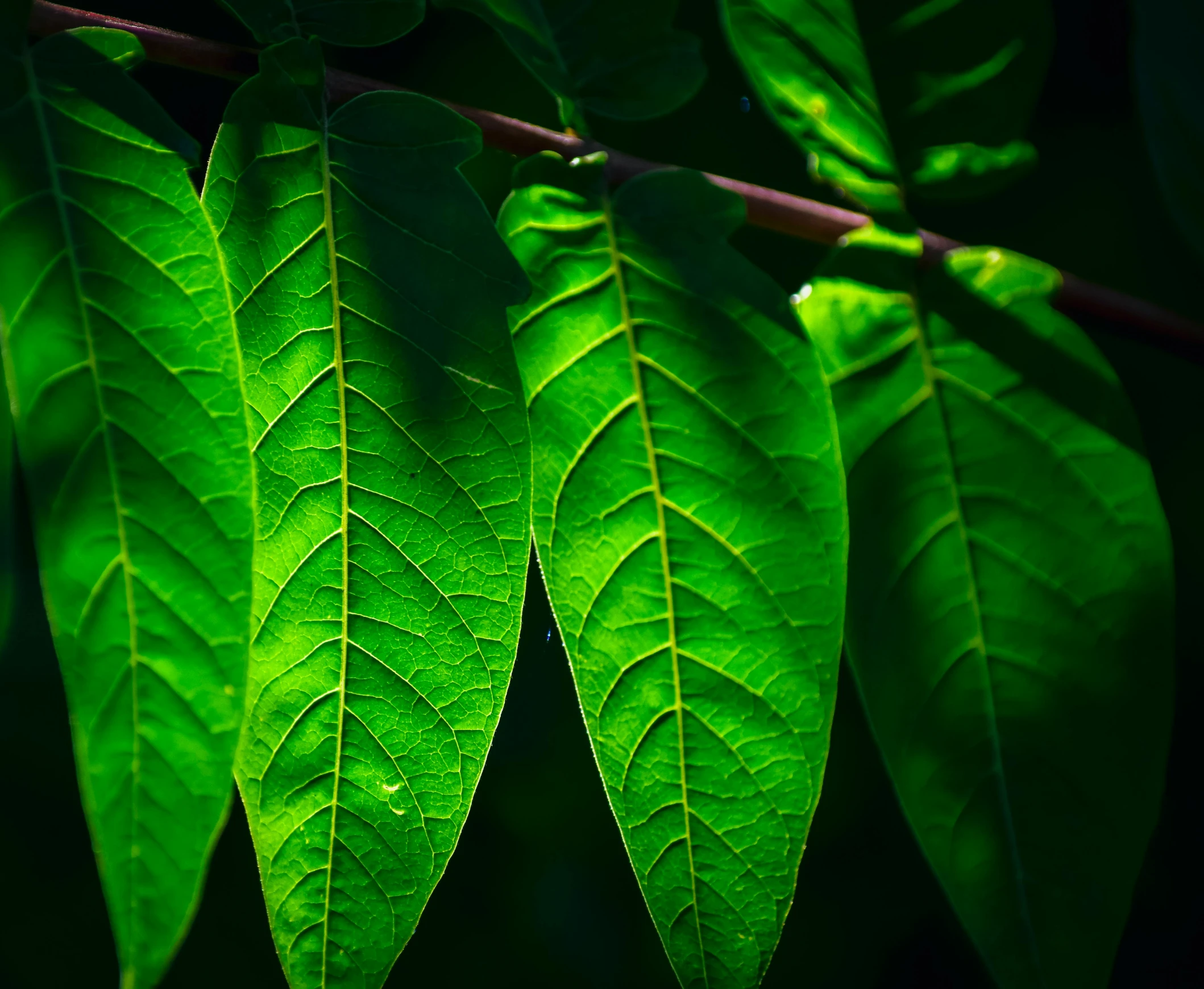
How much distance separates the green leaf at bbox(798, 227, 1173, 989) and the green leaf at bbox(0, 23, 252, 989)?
10.8 inches

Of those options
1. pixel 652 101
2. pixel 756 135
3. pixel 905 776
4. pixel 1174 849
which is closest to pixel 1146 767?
pixel 905 776

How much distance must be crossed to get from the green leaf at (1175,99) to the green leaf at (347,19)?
386 mm

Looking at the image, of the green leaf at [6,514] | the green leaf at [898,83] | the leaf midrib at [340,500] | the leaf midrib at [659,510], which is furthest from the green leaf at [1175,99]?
the green leaf at [6,514]

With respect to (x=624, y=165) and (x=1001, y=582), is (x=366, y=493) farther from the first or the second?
(x=1001, y=582)

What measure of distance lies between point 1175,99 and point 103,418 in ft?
1.87

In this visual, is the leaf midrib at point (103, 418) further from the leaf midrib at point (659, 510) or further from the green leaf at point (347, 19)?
the leaf midrib at point (659, 510)

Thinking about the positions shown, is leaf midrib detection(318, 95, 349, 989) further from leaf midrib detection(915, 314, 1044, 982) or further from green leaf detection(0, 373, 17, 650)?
leaf midrib detection(915, 314, 1044, 982)

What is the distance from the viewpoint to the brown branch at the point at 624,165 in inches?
14.6

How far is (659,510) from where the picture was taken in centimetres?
40

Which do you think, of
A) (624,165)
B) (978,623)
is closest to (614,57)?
(624,165)

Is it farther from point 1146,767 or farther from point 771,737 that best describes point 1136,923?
point 771,737

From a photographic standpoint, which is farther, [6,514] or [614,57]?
[614,57]

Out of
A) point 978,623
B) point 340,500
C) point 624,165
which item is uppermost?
point 624,165

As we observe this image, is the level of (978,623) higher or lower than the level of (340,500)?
lower
